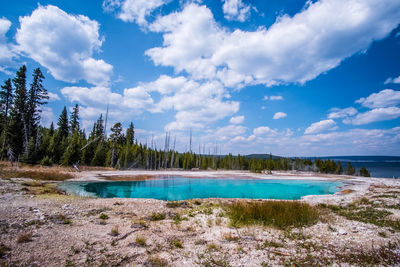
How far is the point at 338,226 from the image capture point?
8508 millimetres

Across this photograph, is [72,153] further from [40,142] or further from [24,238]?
[24,238]

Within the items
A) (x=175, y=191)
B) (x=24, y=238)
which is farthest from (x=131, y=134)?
(x=24, y=238)

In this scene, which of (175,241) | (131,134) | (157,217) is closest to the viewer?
(175,241)

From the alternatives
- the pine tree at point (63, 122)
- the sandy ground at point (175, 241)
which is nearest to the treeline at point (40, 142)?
the pine tree at point (63, 122)

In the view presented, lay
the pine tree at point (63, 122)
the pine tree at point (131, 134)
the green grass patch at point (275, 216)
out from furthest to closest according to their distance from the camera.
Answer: the pine tree at point (131, 134) → the pine tree at point (63, 122) → the green grass patch at point (275, 216)

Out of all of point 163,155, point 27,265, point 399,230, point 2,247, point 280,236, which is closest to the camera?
point 27,265

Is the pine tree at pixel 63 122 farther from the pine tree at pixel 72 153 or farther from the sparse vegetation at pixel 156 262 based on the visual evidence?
the sparse vegetation at pixel 156 262

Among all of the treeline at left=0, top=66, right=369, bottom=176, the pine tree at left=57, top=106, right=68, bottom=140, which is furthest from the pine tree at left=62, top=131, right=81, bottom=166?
the pine tree at left=57, top=106, right=68, bottom=140

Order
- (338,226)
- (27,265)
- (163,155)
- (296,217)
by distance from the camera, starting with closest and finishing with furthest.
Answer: (27,265), (338,226), (296,217), (163,155)

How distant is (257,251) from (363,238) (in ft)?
14.7

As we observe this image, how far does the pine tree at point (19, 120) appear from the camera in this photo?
1318 inches

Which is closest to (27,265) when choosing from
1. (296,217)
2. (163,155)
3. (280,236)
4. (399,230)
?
(280,236)

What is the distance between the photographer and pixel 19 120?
3562 centimetres

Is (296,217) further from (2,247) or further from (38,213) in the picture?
(38,213)
